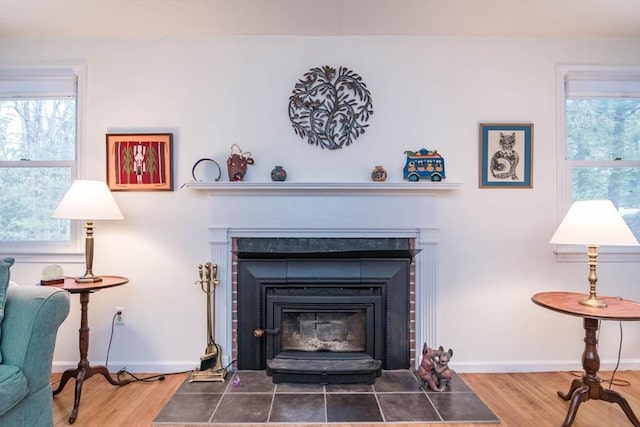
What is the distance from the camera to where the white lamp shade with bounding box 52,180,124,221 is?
218 centimetres

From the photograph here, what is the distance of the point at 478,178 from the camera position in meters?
2.60

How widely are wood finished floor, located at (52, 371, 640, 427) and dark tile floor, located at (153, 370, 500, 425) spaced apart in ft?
0.21

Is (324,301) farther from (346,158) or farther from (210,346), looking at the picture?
(346,158)

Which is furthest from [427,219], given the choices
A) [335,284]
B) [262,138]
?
[262,138]

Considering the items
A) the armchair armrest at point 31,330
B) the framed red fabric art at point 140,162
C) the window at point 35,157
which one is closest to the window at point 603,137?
the framed red fabric art at point 140,162

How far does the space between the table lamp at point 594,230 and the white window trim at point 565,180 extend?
55cm

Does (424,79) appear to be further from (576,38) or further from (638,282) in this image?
(638,282)

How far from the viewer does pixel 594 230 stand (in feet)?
6.47

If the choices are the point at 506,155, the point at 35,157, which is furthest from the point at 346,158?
the point at 35,157

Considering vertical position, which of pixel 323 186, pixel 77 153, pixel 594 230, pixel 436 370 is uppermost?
pixel 77 153

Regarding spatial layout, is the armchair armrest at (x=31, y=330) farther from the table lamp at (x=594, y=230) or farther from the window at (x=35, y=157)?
the table lamp at (x=594, y=230)

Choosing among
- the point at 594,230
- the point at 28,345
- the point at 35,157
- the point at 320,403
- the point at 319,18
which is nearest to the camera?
the point at 28,345

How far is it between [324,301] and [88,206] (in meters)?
1.62

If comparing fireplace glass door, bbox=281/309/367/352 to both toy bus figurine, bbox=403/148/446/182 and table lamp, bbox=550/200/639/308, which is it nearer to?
toy bus figurine, bbox=403/148/446/182
